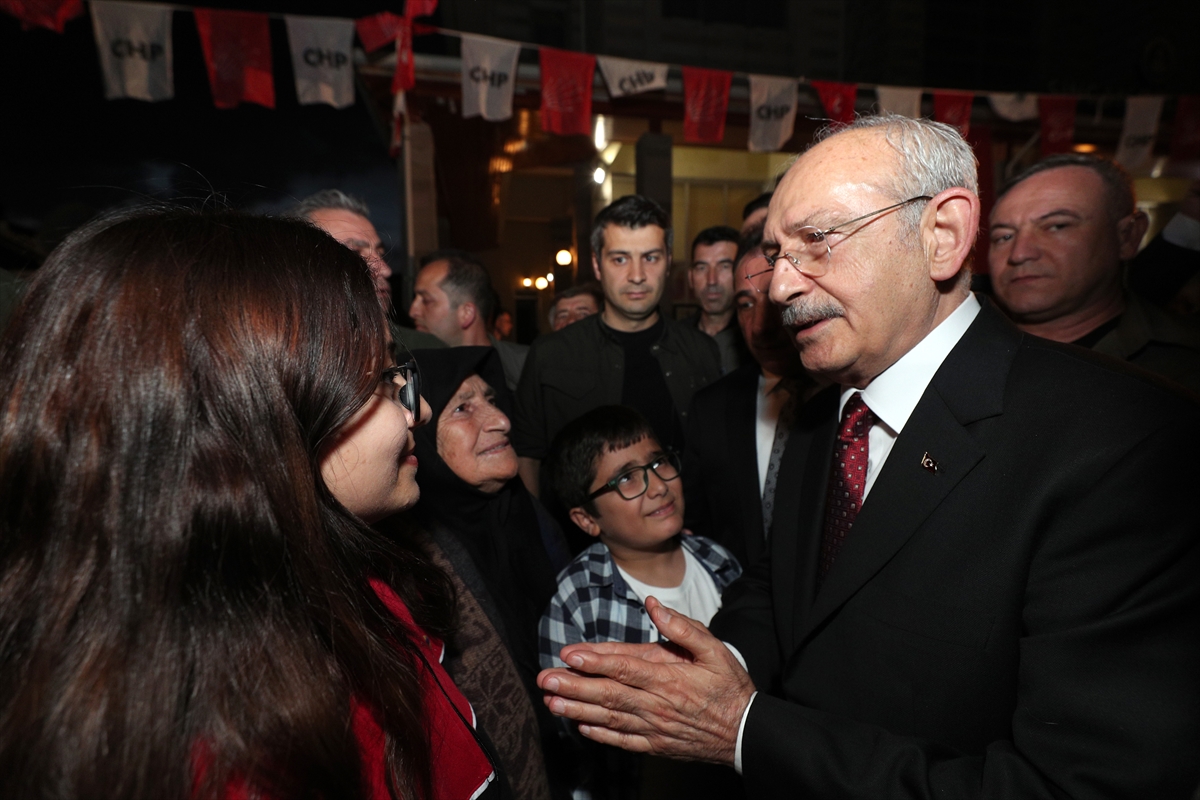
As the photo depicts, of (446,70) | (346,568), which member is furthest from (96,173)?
(346,568)

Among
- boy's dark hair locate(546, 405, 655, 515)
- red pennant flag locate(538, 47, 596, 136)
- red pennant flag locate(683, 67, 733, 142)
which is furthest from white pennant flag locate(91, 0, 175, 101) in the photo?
boy's dark hair locate(546, 405, 655, 515)

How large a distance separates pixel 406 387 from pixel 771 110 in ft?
28.7

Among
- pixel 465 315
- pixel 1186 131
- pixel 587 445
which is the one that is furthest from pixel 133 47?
pixel 1186 131

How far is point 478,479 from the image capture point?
215 cm

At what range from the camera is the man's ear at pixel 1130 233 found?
8.07 ft

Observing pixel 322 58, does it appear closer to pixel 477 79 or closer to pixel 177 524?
pixel 477 79

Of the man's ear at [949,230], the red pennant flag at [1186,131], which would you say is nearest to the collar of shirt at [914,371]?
the man's ear at [949,230]

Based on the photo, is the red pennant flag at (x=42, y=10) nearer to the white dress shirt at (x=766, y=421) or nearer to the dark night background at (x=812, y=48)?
the dark night background at (x=812, y=48)

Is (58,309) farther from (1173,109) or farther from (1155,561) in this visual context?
(1173,109)

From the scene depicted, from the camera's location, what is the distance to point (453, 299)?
400 cm

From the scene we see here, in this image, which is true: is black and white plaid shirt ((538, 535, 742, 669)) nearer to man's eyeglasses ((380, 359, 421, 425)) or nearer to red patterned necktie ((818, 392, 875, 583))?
red patterned necktie ((818, 392, 875, 583))

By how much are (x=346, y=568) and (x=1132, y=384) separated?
144 cm

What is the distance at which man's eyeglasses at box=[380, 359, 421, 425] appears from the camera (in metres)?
1.17

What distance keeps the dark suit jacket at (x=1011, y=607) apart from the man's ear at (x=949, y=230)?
5.9 inches
